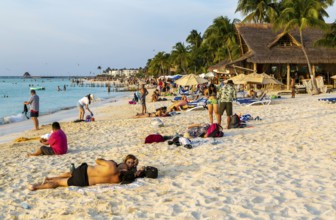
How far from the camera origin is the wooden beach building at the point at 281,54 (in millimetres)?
25031

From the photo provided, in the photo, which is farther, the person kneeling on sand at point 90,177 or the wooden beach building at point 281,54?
the wooden beach building at point 281,54

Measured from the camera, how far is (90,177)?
5207 mm

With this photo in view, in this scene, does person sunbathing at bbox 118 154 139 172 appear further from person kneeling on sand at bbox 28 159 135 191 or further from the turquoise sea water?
the turquoise sea water

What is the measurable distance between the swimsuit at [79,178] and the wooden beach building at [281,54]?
20276mm

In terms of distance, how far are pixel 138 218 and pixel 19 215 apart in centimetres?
145

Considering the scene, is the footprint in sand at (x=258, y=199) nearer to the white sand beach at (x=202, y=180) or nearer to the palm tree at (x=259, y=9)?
the white sand beach at (x=202, y=180)

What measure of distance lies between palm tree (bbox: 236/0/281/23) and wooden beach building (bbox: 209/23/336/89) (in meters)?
5.27

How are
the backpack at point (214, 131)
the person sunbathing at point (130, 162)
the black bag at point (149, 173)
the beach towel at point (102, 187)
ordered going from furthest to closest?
the backpack at point (214, 131), the black bag at point (149, 173), the person sunbathing at point (130, 162), the beach towel at point (102, 187)

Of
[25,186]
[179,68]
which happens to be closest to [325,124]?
[25,186]

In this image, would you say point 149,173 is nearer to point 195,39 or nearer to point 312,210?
point 312,210

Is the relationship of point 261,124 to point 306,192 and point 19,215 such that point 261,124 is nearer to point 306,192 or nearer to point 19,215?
point 306,192

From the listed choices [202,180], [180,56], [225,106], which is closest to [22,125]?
[225,106]

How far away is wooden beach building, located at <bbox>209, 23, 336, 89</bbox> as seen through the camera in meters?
25.0

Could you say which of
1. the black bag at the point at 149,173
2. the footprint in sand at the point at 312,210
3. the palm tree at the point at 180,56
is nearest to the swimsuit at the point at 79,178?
the black bag at the point at 149,173
